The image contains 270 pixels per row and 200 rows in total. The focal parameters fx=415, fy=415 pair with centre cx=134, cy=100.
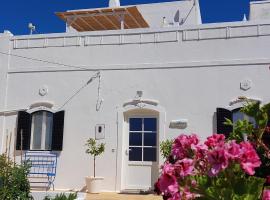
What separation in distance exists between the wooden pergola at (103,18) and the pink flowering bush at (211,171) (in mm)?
12168

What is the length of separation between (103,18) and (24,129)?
18.9 ft

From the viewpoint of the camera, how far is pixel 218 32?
35.4 feet

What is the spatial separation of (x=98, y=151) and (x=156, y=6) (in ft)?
28.6

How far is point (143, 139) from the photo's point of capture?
1109cm

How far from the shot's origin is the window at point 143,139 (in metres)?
11.0

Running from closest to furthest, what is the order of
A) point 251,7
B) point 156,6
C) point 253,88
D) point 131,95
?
point 253,88
point 131,95
point 251,7
point 156,6

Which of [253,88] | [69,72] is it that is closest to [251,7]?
[253,88]

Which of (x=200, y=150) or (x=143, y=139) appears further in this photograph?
(x=143, y=139)

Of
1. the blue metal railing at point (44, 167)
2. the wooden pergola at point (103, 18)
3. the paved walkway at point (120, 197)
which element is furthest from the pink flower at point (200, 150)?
the wooden pergola at point (103, 18)

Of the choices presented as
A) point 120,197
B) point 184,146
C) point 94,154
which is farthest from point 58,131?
point 184,146

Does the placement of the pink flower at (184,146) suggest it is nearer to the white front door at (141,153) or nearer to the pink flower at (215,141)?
the pink flower at (215,141)

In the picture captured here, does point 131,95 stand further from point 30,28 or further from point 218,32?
point 30,28

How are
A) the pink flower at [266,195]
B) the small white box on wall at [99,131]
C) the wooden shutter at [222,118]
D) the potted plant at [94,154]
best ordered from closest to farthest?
the pink flower at [266,195] → the wooden shutter at [222,118] → the potted plant at [94,154] → the small white box on wall at [99,131]

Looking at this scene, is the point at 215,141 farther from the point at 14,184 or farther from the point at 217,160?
the point at 14,184
